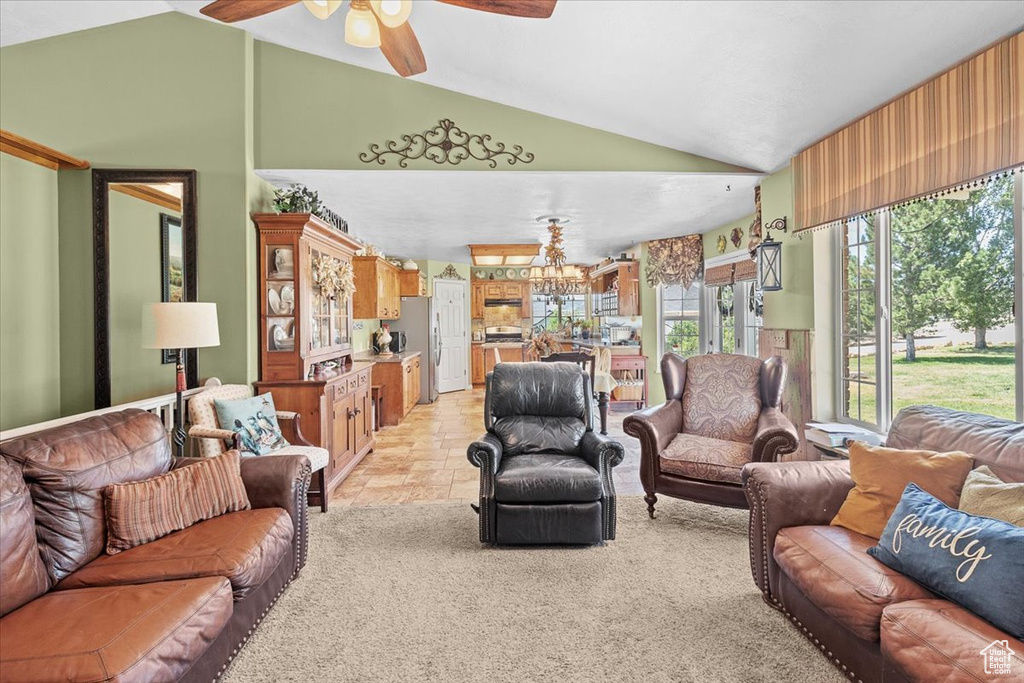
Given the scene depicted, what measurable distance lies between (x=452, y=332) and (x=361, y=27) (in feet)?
24.9

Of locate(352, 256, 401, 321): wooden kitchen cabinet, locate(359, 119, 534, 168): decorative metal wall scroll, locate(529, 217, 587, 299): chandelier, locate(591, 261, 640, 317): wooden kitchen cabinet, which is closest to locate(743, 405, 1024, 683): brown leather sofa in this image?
locate(359, 119, 534, 168): decorative metal wall scroll

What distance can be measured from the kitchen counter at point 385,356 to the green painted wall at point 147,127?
9.38ft

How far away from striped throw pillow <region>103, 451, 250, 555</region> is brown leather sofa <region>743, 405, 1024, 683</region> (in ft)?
7.82

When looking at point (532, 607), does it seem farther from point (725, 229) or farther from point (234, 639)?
point (725, 229)

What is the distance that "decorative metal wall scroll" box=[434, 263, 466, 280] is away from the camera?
9.34 metres

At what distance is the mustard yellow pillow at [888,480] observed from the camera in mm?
1956

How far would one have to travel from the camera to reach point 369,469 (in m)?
4.61

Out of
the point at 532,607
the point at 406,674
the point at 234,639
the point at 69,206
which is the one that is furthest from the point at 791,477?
the point at 69,206

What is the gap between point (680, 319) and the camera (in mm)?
7117

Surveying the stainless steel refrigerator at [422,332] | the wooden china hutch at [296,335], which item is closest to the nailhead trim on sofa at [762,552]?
the wooden china hutch at [296,335]

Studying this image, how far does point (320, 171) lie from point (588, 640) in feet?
11.7

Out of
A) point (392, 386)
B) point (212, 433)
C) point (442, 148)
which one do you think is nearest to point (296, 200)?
point (442, 148)

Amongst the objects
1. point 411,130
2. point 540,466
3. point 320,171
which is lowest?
point 540,466

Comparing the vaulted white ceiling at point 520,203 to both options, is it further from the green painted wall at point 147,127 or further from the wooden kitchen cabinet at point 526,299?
the wooden kitchen cabinet at point 526,299
